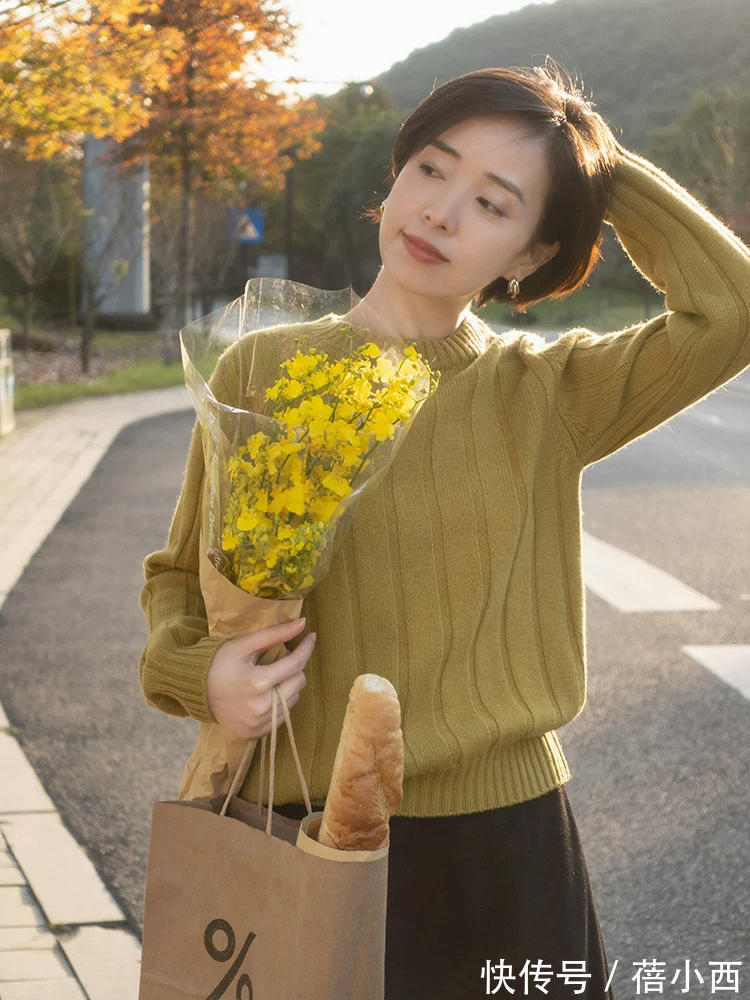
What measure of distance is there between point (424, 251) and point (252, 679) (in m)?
0.67

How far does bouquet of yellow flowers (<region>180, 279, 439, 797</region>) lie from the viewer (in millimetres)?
1721

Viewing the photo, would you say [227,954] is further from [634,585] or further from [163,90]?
[163,90]

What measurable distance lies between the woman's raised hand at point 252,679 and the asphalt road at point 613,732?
1611 mm

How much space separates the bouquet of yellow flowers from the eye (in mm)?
281

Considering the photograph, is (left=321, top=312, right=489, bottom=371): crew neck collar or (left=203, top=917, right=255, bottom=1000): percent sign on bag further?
(left=321, top=312, right=489, bottom=371): crew neck collar

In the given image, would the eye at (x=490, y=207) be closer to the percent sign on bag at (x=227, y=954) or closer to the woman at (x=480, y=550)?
the woman at (x=480, y=550)

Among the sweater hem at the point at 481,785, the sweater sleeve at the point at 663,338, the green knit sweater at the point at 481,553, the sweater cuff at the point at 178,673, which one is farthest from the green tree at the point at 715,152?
the sweater cuff at the point at 178,673

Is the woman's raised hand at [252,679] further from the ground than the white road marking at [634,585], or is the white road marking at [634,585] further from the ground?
the woman's raised hand at [252,679]

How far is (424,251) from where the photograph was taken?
2.03m

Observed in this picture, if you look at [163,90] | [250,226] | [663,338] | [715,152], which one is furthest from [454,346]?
[715,152]

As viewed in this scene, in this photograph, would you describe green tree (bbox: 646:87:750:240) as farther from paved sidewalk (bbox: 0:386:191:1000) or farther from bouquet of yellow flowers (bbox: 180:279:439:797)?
bouquet of yellow flowers (bbox: 180:279:439:797)

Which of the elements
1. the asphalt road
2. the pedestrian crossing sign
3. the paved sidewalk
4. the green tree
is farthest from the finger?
the green tree

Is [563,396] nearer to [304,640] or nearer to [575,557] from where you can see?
[575,557]

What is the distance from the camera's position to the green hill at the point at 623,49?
10269cm
